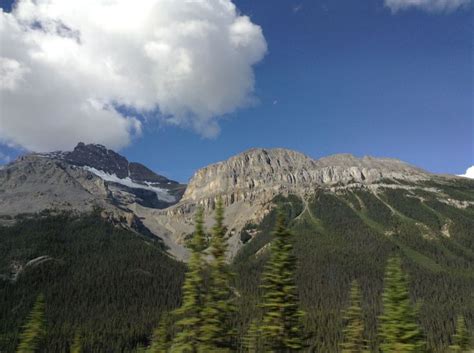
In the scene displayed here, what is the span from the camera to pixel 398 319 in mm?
33812

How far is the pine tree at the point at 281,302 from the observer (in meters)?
31.4

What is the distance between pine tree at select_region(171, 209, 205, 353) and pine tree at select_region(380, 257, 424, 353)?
13415 mm

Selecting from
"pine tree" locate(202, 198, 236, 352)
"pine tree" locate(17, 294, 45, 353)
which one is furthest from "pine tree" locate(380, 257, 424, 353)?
"pine tree" locate(17, 294, 45, 353)

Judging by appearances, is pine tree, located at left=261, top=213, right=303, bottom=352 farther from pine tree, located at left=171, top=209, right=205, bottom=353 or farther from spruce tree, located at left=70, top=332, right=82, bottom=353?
spruce tree, located at left=70, top=332, right=82, bottom=353

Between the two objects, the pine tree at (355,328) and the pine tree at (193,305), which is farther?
the pine tree at (355,328)

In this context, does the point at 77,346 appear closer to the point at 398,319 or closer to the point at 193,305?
the point at 193,305

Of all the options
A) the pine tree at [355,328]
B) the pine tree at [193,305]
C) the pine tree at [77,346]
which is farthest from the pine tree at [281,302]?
the pine tree at [77,346]

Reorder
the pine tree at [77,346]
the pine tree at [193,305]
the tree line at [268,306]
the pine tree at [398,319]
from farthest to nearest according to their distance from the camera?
1. the pine tree at [77,346]
2. the pine tree at [398,319]
3. the pine tree at [193,305]
4. the tree line at [268,306]

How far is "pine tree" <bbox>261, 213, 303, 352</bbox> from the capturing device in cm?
3141

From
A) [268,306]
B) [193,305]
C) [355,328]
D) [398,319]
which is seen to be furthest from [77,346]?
[398,319]

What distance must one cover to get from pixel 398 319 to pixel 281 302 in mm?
8825

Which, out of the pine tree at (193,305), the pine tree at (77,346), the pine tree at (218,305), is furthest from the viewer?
the pine tree at (77,346)

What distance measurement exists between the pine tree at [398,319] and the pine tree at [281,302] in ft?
23.4

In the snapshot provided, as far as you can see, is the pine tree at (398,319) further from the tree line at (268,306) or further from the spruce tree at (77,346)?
the spruce tree at (77,346)
